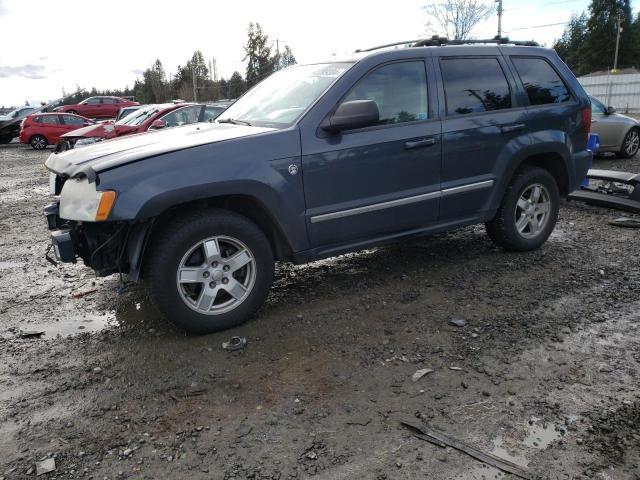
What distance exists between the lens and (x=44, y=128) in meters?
21.8

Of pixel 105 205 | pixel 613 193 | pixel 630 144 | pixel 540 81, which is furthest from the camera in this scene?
pixel 630 144

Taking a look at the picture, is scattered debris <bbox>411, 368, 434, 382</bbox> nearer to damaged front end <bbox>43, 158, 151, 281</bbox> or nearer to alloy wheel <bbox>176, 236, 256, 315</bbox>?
alloy wheel <bbox>176, 236, 256, 315</bbox>

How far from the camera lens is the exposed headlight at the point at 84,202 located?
3.42 metres

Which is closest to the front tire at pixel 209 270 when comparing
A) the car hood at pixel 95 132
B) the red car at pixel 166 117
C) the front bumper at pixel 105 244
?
the front bumper at pixel 105 244

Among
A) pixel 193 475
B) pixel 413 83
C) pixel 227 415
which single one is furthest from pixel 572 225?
pixel 193 475

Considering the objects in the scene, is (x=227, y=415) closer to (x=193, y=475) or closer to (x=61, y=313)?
(x=193, y=475)

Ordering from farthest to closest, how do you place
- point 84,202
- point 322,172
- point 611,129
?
point 611,129
point 322,172
point 84,202

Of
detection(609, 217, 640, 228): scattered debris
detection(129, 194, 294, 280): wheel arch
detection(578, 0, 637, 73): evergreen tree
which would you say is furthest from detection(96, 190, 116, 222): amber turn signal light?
detection(578, 0, 637, 73): evergreen tree

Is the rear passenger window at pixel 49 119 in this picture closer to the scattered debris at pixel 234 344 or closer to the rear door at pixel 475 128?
the rear door at pixel 475 128

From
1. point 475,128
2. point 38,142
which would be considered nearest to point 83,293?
point 475,128

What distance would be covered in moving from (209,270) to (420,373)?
1571mm

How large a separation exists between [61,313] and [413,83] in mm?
3445

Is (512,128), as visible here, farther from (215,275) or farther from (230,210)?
(215,275)

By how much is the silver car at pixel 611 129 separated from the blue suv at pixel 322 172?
6727mm
